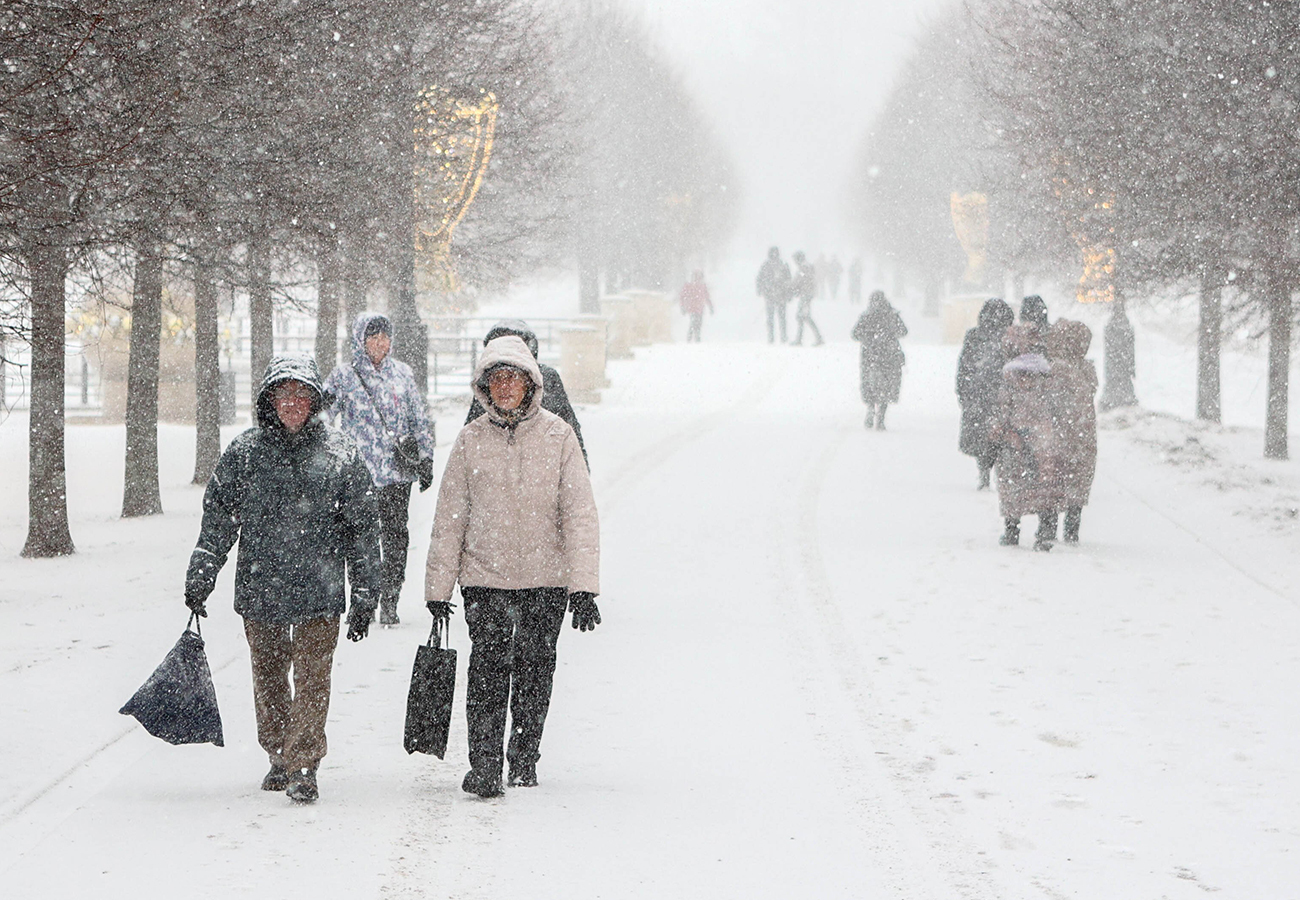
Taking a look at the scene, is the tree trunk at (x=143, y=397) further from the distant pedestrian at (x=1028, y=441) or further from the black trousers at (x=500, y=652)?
the black trousers at (x=500, y=652)

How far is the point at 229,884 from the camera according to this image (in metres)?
4.64

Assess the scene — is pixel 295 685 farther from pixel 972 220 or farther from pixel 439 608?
pixel 972 220

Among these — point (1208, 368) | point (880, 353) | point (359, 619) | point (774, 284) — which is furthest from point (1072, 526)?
point (774, 284)

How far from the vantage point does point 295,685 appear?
555 cm

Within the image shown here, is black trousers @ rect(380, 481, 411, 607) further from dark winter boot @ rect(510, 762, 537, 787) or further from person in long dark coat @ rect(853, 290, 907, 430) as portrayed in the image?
person in long dark coat @ rect(853, 290, 907, 430)

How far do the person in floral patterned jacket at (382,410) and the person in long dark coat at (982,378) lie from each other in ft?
22.3

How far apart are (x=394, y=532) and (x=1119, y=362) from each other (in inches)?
715

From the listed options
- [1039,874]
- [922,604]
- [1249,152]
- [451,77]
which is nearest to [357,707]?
[1039,874]

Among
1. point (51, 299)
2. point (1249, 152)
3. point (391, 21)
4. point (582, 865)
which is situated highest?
point (391, 21)

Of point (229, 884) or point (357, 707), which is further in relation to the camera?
point (357, 707)

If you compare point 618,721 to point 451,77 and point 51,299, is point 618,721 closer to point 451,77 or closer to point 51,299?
point 51,299

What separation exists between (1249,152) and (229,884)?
10036 millimetres

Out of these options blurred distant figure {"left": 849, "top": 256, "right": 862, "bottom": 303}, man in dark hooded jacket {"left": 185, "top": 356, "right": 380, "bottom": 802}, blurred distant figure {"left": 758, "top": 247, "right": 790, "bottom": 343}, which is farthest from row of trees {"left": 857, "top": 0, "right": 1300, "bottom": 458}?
blurred distant figure {"left": 849, "top": 256, "right": 862, "bottom": 303}

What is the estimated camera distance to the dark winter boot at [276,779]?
5.69m
